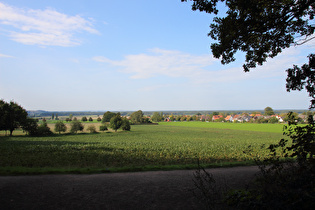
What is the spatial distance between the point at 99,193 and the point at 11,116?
172 ft

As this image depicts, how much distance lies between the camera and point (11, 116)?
1841 inches

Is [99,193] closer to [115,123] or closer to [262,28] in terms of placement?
[262,28]

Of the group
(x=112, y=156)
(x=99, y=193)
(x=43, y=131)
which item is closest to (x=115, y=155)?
(x=112, y=156)

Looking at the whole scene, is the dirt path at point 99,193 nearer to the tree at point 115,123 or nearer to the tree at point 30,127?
the tree at point 30,127

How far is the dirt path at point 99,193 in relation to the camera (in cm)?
504

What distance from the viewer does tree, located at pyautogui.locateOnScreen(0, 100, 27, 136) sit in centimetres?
4609

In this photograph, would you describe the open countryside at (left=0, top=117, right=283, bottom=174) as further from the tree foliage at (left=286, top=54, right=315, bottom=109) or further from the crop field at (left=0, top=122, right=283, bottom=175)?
the tree foliage at (left=286, top=54, right=315, bottom=109)

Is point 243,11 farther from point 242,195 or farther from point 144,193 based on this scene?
point 144,193

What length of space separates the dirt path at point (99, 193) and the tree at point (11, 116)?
48.8m

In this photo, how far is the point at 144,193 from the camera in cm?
586

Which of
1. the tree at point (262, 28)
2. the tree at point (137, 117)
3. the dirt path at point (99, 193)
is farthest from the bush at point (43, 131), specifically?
the tree at point (137, 117)

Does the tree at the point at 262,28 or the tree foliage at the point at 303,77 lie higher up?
the tree at the point at 262,28

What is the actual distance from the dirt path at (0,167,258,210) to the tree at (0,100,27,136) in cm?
4880

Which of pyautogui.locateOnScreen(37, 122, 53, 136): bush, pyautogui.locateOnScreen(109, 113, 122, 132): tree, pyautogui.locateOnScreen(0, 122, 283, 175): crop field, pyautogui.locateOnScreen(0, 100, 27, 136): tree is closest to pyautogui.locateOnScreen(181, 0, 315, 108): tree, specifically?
pyautogui.locateOnScreen(0, 122, 283, 175): crop field
